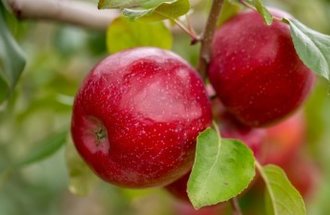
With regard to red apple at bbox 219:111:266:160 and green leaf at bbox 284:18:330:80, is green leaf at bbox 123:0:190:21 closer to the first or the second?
green leaf at bbox 284:18:330:80

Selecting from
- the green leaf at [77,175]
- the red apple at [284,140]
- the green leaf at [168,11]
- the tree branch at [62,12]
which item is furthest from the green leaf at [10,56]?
the red apple at [284,140]

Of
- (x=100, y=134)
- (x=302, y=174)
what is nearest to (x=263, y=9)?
(x=100, y=134)

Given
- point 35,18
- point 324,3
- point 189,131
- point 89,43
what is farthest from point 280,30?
point 324,3

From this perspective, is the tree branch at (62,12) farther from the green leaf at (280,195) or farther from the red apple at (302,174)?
the red apple at (302,174)

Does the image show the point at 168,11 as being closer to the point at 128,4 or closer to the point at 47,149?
the point at 128,4

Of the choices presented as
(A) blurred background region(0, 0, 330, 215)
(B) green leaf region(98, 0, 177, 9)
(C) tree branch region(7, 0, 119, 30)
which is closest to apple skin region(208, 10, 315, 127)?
(B) green leaf region(98, 0, 177, 9)

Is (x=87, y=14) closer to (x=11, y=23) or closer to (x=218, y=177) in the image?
(x=11, y=23)
